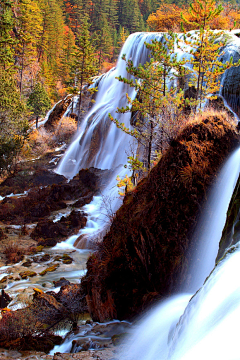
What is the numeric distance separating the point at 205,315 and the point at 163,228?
8.69 ft

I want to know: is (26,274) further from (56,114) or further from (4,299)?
(56,114)

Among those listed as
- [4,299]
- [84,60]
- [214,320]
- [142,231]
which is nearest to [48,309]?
[4,299]

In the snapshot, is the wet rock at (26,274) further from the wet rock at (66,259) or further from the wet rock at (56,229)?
the wet rock at (56,229)

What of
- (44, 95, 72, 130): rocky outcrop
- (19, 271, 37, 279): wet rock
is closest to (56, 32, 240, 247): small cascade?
(19, 271, 37, 279): wet rock

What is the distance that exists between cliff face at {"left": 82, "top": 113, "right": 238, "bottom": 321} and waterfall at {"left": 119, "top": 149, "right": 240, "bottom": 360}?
0.97ft

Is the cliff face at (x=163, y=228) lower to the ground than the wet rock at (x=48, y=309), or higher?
higher

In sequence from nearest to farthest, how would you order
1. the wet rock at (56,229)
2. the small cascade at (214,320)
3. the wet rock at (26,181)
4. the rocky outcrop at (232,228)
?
the small cascade at (214,320), the rocky outcrop at (232,228), the wet rock at (56,229), the wet rock at (26,181)

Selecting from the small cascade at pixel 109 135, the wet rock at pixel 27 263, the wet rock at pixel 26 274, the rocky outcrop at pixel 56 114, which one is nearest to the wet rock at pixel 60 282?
the wet rock at pixel 26 274

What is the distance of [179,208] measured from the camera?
5.67m

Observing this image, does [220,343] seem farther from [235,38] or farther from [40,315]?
[235,38]

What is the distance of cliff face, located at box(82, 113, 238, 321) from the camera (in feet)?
18.3

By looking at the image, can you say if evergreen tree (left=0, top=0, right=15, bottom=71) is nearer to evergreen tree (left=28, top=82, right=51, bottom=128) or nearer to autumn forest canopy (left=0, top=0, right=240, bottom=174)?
autumn forest canopy (left=0, top=0, right=240, bottom=174)

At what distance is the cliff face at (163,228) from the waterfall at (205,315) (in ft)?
0.97

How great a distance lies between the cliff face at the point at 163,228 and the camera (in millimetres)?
5578
